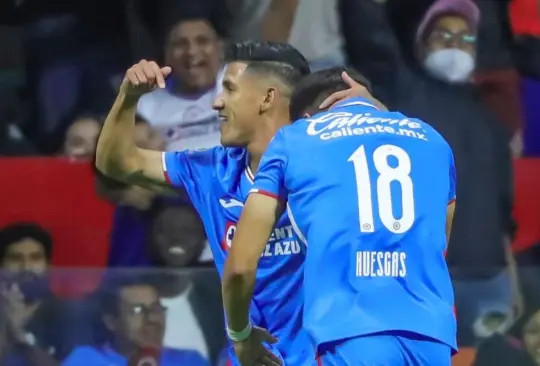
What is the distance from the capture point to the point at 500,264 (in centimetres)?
581

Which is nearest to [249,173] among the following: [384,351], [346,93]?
[346,93]

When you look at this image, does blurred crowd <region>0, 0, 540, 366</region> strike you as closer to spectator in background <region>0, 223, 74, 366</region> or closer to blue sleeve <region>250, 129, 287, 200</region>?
spectator in background <region>0, 223, 74, 366</region>

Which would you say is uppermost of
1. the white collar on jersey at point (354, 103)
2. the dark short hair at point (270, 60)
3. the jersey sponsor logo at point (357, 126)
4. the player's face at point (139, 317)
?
the dark short hair at point (270, 60)

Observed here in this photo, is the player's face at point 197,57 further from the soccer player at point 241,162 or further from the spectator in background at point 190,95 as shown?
the soccer player at point 241,162

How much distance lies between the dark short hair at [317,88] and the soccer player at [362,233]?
0.96 ft

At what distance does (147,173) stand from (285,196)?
0.96 m

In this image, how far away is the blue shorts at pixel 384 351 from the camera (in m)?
2.99

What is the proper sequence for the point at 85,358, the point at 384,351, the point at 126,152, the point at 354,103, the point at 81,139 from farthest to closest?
the point at 81,139
the point at 85,358
the point at 126,152
the point at 354,103
the point at 384,351

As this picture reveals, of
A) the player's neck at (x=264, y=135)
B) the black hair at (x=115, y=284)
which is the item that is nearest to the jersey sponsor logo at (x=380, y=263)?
the player's neck at (x=264, y=135)

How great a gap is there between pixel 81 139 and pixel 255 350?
2.60m

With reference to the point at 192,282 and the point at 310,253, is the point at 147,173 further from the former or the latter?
the point at 192,282

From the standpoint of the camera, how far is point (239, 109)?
374 cm

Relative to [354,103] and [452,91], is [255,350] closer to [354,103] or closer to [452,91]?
[354,103]

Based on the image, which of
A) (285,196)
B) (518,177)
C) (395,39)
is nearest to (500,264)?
(518,177)
